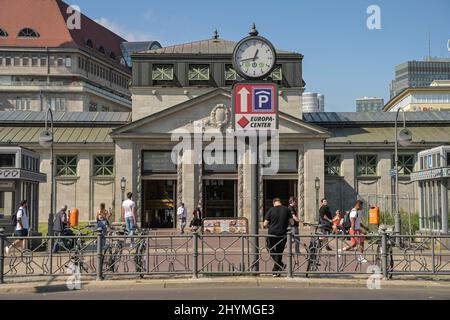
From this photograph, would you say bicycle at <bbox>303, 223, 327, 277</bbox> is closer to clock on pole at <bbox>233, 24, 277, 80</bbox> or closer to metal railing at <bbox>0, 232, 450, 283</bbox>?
metal railing at <bbox>0, 232, 450, 283</bbox>

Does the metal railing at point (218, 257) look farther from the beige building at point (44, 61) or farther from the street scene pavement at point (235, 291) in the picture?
the beige building at point (44, 61)

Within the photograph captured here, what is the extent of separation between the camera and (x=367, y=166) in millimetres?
59250

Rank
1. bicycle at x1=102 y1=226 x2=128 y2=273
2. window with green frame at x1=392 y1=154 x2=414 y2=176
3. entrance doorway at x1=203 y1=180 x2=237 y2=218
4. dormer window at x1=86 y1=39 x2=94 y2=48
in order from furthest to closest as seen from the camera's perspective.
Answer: dormer window at x1=86 y1=39 x2=94 y2=48 < window with green frame at x1=392 y1=154 x2=414 y2=176 < entrance doorway at x1=203 y1=180 x2=237 y2=218 < bicycle at x1=102 y1=226 x2=128 y2=273

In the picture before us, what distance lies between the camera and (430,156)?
109 ft

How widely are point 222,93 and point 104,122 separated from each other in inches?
563

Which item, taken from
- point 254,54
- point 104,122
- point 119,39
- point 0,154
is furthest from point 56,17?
point 254,54

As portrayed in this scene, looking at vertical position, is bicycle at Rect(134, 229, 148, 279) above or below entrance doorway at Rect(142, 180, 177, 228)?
below

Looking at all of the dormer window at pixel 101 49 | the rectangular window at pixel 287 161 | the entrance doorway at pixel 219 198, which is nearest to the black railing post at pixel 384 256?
the rectangular window at pixel 287 161

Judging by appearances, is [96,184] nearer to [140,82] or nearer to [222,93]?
[140,82]

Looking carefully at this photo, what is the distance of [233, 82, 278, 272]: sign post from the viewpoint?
18078 millimetres

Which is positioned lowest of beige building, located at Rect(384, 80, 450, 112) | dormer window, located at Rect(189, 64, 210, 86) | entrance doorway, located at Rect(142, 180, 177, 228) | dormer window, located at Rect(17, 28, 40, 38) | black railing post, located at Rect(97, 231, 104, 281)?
black railing post, located at Rect(97, 231, 104, 281)

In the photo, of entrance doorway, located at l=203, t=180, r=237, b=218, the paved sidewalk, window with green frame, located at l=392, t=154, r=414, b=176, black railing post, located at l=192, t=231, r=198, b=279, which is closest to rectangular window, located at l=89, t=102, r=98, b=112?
A: entrance doorway, located at l=203, t=180, r=237, b=218

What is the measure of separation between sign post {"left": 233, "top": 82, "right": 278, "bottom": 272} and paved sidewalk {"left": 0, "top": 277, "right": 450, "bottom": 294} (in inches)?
55.7

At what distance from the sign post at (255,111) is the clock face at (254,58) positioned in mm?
323
